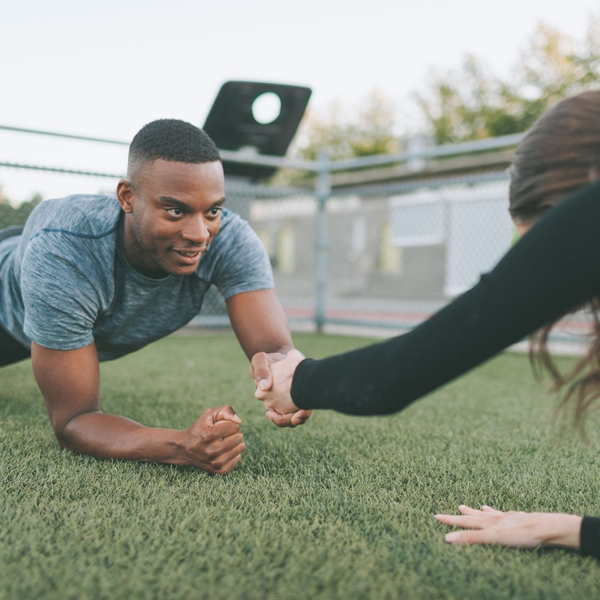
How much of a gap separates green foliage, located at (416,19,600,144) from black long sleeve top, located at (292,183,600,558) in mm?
17378

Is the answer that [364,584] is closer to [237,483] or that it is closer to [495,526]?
[495,526]

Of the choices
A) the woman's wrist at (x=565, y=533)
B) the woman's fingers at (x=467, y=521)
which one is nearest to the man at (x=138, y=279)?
the woman's fingers at (x=467, y=521)

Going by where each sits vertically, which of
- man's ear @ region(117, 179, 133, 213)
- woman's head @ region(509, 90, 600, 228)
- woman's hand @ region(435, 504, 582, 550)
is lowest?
woman's hand @ region(435, 504, 582, 550)

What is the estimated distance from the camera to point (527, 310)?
3.08 feet

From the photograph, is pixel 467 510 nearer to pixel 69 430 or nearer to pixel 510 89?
pixel 69 430

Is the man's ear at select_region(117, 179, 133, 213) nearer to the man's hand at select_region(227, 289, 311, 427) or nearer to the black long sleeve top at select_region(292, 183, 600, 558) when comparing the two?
the man's hand at select_region(227, 289, 311, 427)

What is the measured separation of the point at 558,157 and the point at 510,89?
83.4 ft

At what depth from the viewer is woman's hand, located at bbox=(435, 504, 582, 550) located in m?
1.27

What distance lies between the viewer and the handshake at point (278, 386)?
1398 millimetres

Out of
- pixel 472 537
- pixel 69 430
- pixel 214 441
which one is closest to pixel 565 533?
pixel 472 537

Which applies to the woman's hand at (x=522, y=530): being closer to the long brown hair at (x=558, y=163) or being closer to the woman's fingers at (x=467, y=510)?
the woman's fingers at (x=467, y=510)

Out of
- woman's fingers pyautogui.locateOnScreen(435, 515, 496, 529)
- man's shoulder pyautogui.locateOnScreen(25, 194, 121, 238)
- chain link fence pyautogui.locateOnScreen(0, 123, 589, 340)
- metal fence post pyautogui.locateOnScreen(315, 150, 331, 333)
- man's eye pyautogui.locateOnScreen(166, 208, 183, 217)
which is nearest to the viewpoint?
woman's fingers pyautogui.locateOnScreen(435, 515, 496, 529)

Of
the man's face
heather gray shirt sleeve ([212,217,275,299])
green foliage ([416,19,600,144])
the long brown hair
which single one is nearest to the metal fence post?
heather gray shirt sleeve ([212,217,275,299])

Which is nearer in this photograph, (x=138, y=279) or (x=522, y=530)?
(x=522, y=530)
